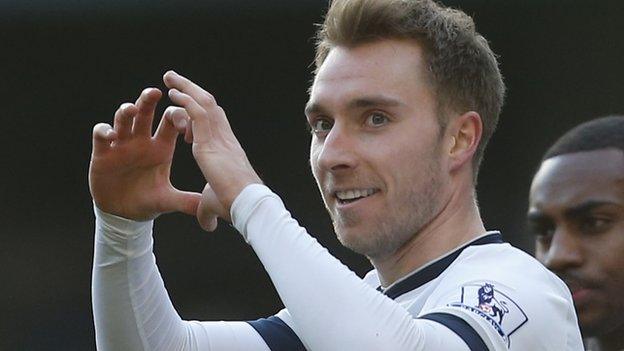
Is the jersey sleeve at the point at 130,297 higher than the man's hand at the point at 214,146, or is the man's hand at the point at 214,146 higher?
the man's hand at the point at 214,146

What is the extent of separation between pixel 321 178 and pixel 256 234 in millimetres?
408

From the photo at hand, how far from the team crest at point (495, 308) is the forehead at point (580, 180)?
3.54 feet

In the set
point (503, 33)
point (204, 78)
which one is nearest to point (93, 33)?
point (204, 78)

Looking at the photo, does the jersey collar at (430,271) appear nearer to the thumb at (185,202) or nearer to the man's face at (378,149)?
the man's face at (378,149)

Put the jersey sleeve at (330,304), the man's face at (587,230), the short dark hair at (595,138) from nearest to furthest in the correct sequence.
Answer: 1. the jersey sleeve at (330,304)
2. the man's face at (587,230)
3. the short dark hair at (595,138)

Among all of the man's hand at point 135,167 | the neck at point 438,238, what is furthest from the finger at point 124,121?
the neck at point 438,238

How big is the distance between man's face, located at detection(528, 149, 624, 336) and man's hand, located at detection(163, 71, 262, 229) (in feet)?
4.06

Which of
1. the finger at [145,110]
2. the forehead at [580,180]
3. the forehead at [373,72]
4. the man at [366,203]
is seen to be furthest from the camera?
the forehead at [580,180]

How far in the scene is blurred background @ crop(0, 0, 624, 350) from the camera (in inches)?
326

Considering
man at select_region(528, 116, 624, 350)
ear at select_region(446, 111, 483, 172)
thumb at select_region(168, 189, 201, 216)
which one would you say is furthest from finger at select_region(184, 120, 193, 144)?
man at select_region(528, 116, 624, 350)

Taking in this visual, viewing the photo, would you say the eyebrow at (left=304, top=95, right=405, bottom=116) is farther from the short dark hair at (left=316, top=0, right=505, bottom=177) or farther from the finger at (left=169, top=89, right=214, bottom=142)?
the finger at (left=169, top=89, right=214, bottom=142)

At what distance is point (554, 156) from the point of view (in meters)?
4.11

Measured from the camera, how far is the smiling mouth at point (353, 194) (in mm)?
3039

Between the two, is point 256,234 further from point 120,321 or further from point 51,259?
point 51,259
